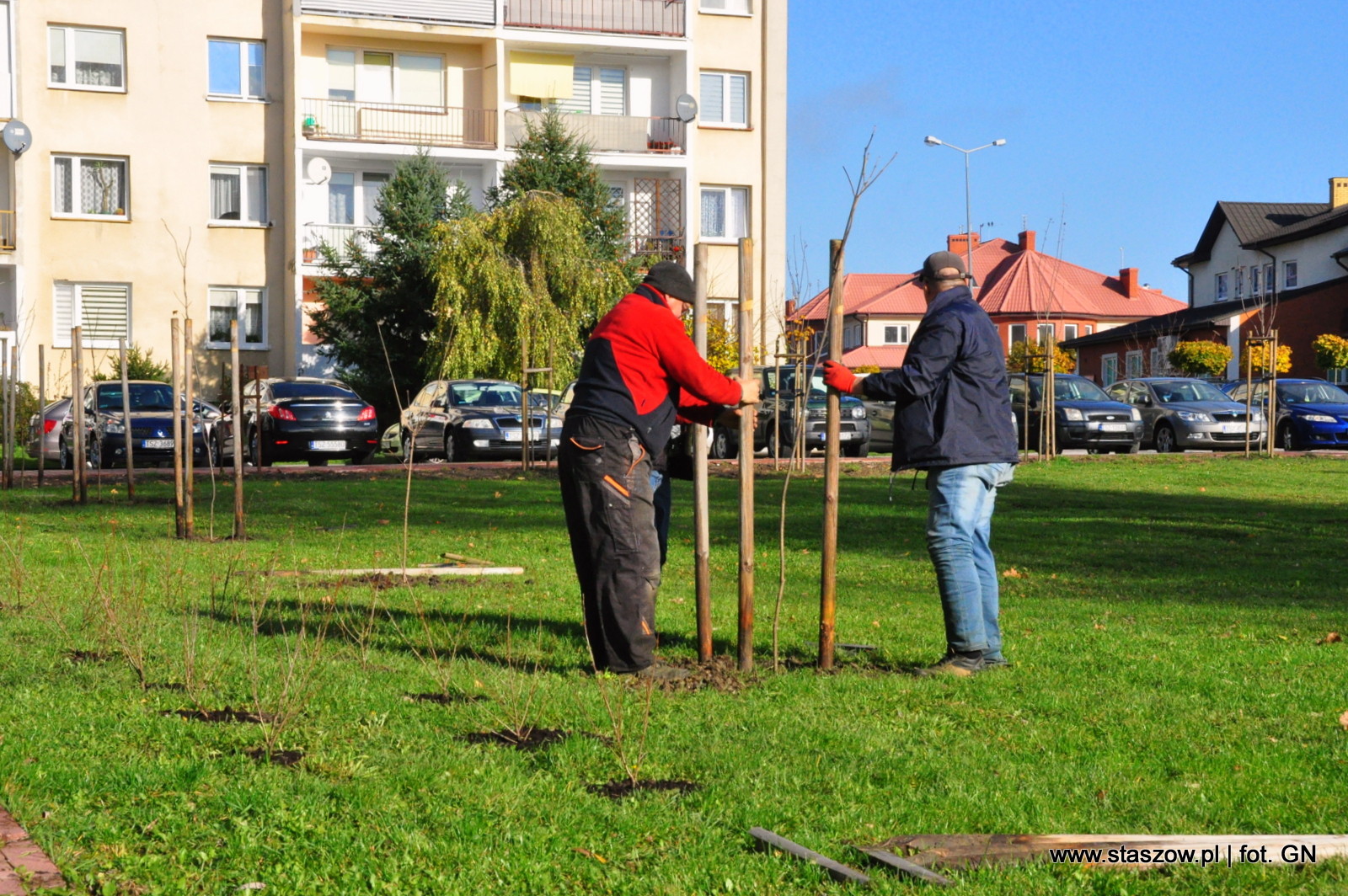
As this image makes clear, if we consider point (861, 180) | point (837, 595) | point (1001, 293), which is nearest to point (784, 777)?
point (861, 180)

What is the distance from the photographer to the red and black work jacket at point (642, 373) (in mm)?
6426

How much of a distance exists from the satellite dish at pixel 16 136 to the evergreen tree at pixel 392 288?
7.35 m

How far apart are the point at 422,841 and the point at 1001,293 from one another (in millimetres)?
85165

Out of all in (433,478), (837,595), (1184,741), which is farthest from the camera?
(433,478)

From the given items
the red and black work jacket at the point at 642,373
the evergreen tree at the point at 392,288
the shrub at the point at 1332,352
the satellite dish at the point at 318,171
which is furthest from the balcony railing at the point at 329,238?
the red and black work jacket at the point at 642,373

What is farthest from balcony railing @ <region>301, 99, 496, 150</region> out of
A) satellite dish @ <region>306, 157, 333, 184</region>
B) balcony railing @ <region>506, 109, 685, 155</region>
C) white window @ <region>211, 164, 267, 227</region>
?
white window @ <region>211, 164, 267, 227</region>

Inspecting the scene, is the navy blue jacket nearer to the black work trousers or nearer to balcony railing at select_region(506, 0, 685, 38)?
the black work trousers

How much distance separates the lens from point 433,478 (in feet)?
64.4

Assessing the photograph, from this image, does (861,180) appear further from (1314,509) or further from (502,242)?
(502,242)

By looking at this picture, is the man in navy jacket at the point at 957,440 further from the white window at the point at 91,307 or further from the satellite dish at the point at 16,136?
the white window at the point at 91,307

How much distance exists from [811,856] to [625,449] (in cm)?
275

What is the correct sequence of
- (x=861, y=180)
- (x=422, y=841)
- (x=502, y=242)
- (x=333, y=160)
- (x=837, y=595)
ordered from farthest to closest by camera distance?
(x=333, y=160), (x=502, y=242), (x=837, y=595), (x=861, y=180), (x=422, y=841)

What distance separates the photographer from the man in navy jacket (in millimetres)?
6621

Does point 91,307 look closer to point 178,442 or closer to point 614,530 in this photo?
point 178,442
